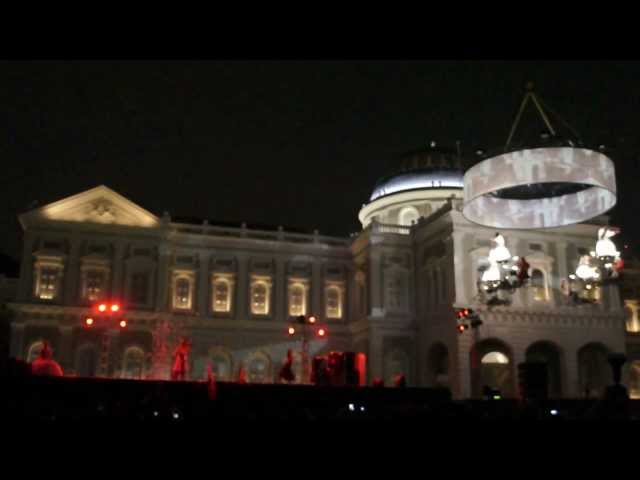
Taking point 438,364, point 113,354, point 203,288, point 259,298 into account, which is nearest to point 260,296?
point 259,298

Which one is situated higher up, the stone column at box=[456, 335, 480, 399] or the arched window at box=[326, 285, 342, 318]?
the arched window at box=[326, 285, 342, 318]

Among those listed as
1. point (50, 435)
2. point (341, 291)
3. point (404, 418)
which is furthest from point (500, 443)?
point (341, 291)

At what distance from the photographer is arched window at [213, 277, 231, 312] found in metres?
43.5

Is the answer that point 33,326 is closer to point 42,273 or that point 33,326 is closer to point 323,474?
point 42,273

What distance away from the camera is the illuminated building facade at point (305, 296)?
122ft

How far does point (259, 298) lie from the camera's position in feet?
145

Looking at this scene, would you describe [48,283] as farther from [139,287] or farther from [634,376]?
[634,376]

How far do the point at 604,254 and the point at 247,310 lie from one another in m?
27.1

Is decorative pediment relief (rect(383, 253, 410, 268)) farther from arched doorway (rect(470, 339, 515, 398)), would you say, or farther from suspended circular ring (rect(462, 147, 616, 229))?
suspended circular ring (rect(462, 147, 616, 229))

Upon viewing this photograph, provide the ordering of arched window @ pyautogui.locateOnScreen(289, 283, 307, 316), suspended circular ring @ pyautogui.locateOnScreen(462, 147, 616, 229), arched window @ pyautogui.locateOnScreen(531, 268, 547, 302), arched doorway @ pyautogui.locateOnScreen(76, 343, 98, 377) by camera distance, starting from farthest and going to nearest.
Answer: arched window @ pyautogui.locateOnScreen(289, 283, 307, 316)
arched doorway @ pyautogui.locateOnScreen(76, 343, 98, 377)
arched window @ pyautogui.locateOnScreen(531, 268, 547, 302)
suspended circular ring @ pyautogui.locateOnScreen(462, 147, 616, 229)

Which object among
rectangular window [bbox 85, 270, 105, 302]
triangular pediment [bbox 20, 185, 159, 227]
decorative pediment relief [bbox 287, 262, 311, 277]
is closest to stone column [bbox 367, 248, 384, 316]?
decorative pediment relief [bbox 287, 262, 311, 277]

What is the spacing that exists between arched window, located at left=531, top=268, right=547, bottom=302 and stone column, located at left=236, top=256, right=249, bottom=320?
17568 millimetres

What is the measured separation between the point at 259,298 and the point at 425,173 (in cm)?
1627

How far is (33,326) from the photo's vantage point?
38.7 m
